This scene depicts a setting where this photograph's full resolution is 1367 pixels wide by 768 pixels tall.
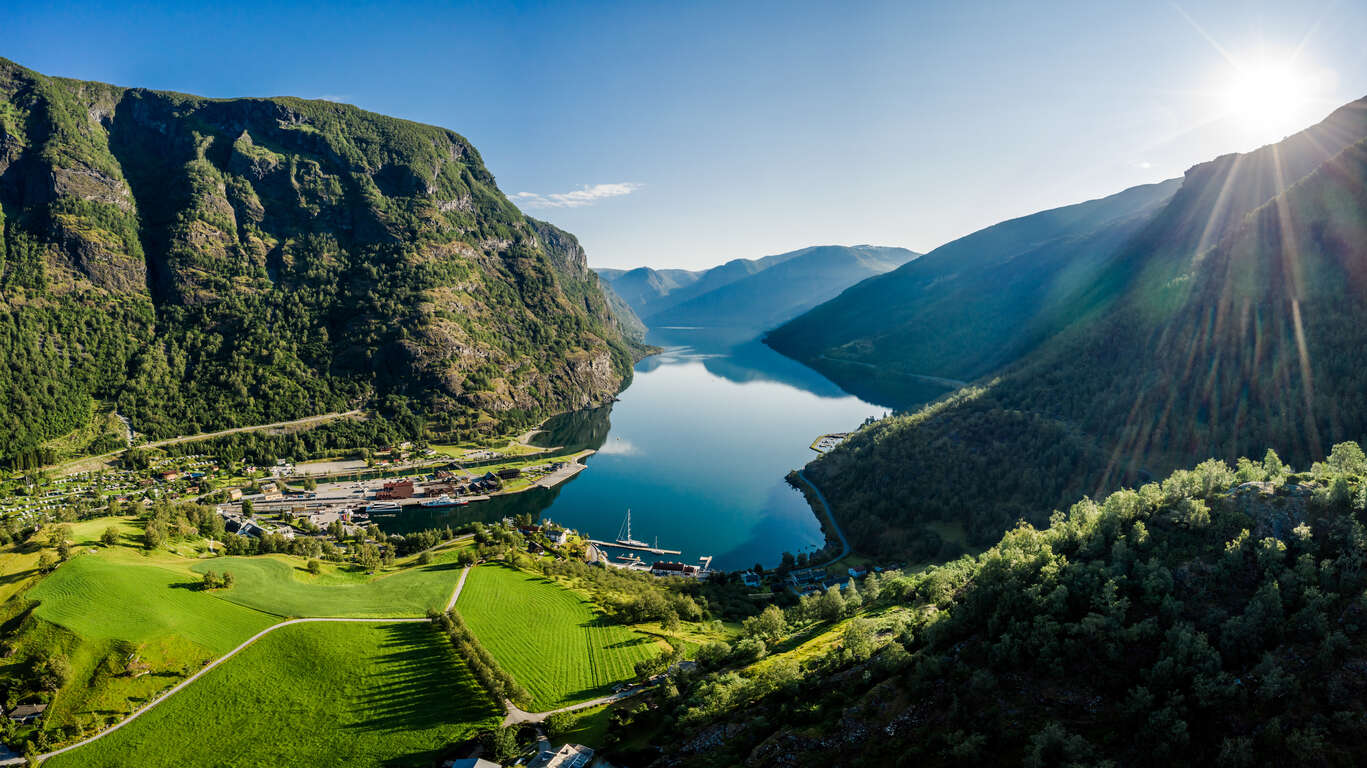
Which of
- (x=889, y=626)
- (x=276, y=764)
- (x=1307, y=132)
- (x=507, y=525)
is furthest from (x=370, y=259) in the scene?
(x=1307, y=132)

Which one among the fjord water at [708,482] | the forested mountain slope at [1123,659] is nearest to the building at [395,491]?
the fjord water at [708,482]

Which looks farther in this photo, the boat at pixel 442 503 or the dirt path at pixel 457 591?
the boat at pixel 442 503

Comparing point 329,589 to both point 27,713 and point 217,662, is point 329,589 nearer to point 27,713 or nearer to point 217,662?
point 217,662

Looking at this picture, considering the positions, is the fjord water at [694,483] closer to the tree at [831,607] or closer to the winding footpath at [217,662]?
the tree at [831,607]

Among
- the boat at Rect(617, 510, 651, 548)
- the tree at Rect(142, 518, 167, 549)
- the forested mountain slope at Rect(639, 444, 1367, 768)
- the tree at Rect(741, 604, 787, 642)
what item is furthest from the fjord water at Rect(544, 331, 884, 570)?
the forested mountain slope at Rect(639, 444, 1367, 768)

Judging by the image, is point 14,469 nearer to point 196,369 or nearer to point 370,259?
point 196,369
